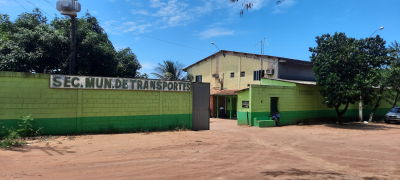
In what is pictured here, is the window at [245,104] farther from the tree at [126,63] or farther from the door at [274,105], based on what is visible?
the tree at [126,63]

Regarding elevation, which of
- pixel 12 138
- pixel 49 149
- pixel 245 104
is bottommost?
pixel 49 149

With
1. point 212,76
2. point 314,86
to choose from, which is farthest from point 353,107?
point 212,76

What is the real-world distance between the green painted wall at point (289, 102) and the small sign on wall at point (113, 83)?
5.69 m

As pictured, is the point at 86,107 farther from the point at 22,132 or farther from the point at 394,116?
the point at 394,116

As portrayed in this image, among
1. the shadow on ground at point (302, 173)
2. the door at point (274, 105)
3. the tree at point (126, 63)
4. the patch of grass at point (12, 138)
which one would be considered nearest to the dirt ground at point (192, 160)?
the shadow on ground at point (302, 173)

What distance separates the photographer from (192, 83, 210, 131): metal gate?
14.4 m

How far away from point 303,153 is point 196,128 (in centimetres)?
660

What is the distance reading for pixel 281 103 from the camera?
18.6m

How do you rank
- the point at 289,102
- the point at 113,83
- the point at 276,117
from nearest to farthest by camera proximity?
the point at 113,83 < the point at 276,117 < the point at 289,102

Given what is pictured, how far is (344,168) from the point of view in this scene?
6.96 meters

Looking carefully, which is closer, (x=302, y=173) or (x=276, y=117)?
(x=302, y=173)

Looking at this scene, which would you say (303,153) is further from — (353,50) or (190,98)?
(353,50)

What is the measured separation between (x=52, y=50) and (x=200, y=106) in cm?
1090

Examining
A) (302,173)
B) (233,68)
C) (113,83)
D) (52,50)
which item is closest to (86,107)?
(113,83)
